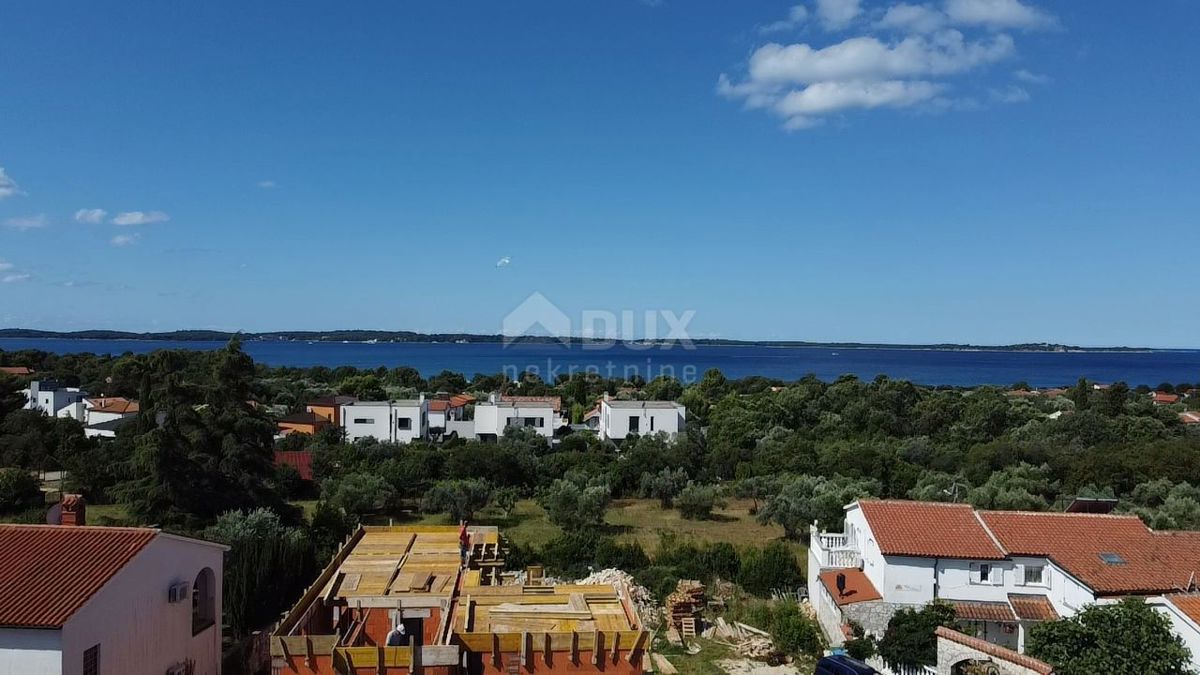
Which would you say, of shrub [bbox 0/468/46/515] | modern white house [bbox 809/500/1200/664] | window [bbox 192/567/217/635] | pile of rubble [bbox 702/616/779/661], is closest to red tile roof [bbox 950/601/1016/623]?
modern white house [bbox 809/500/1200/664]

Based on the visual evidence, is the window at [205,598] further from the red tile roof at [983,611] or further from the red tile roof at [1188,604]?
the red tile roof at [1188,604]

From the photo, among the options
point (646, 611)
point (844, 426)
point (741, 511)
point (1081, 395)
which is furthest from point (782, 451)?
point (1081, 395)

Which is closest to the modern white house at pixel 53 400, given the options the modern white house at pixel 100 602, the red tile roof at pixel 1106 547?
the modern white house at pixel 100 602

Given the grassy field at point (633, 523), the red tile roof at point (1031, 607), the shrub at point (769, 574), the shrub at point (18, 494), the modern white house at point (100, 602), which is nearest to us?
the modern white house at point (100, 602)

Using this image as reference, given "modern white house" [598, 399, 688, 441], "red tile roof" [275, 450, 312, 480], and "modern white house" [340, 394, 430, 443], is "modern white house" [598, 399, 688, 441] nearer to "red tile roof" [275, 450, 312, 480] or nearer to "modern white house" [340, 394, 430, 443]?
"modern white house" [340, 394, 430, 443]

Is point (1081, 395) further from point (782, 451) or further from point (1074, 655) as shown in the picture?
point (1074, 655)
